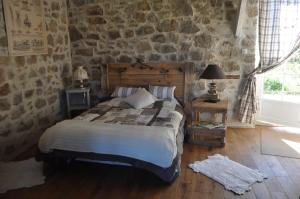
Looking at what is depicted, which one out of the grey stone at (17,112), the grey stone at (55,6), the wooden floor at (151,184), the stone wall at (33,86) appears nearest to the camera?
the wooden floor at (151,184)

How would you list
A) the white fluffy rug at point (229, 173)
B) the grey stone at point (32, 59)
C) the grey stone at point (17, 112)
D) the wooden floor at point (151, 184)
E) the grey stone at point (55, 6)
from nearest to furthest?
the wooden floor at point (151, 184) < the white fluffy rug at point (229, 173) < the grey stone at point (17, 112) < the grey stone at point (32, 59) < the grey stone at point (55, 6)

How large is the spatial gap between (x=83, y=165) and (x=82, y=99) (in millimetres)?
1743

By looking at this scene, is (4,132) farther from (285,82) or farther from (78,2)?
(285,82)

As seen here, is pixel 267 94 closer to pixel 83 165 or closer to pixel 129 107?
pixel 129 107

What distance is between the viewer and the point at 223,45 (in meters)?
4.25

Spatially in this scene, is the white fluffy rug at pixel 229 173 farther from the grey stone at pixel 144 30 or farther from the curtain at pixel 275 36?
the grey stone at pixel 144 30

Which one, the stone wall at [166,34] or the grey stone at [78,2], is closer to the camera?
the stone wall at [166,34]

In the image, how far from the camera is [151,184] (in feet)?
8.95

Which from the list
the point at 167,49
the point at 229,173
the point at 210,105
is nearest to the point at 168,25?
the point at 167,49

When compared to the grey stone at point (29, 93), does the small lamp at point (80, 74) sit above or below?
above

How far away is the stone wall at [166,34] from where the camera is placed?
4176 millimetres

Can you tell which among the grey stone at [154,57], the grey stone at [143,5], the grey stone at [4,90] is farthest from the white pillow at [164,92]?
the grey stone at [4,90]

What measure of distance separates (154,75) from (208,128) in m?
1.37

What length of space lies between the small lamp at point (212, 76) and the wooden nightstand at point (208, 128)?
143 mm
